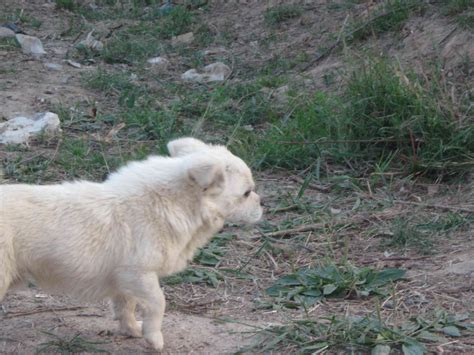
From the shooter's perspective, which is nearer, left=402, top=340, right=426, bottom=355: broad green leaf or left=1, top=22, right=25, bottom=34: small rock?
left=402, top=340, right=426, bottom=355: broad green leaf

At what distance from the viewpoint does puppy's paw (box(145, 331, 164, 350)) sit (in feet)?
16.7

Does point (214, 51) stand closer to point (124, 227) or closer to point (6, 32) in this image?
point (6, 32)

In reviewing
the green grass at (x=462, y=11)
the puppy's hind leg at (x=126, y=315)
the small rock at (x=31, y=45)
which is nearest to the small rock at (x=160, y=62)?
the small rock at (x=31, y=45)

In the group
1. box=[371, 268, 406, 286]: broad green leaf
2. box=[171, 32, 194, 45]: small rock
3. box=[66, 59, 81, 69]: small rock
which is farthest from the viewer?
box=[171, 32, 194, 45]: small rock

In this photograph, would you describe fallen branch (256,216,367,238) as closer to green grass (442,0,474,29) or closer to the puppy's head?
the puppy's head

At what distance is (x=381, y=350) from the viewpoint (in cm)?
492

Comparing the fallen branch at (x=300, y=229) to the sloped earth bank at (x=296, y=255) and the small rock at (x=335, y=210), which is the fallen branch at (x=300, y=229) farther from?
the small rock at (x=335, y=210)

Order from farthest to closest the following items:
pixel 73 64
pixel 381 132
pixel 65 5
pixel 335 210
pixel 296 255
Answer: pixel 65 5 < pixel 73 64 < pixel 381 132 < pixel 335 210 < pixel 296 255

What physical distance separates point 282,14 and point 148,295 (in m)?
8.68

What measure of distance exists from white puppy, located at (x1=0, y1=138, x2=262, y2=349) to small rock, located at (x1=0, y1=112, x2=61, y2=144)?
376 cm

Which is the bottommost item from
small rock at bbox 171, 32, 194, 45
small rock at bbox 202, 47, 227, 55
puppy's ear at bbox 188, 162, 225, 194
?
small rock at bbox 171, 32, 194, 45

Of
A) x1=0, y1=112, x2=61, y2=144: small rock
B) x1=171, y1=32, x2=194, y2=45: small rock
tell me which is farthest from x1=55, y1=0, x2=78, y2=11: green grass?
x1=0, y1=112, x2=61, y2=144: small rock

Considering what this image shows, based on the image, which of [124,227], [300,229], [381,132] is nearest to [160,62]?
[381,132]

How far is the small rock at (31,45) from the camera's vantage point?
492 inches
